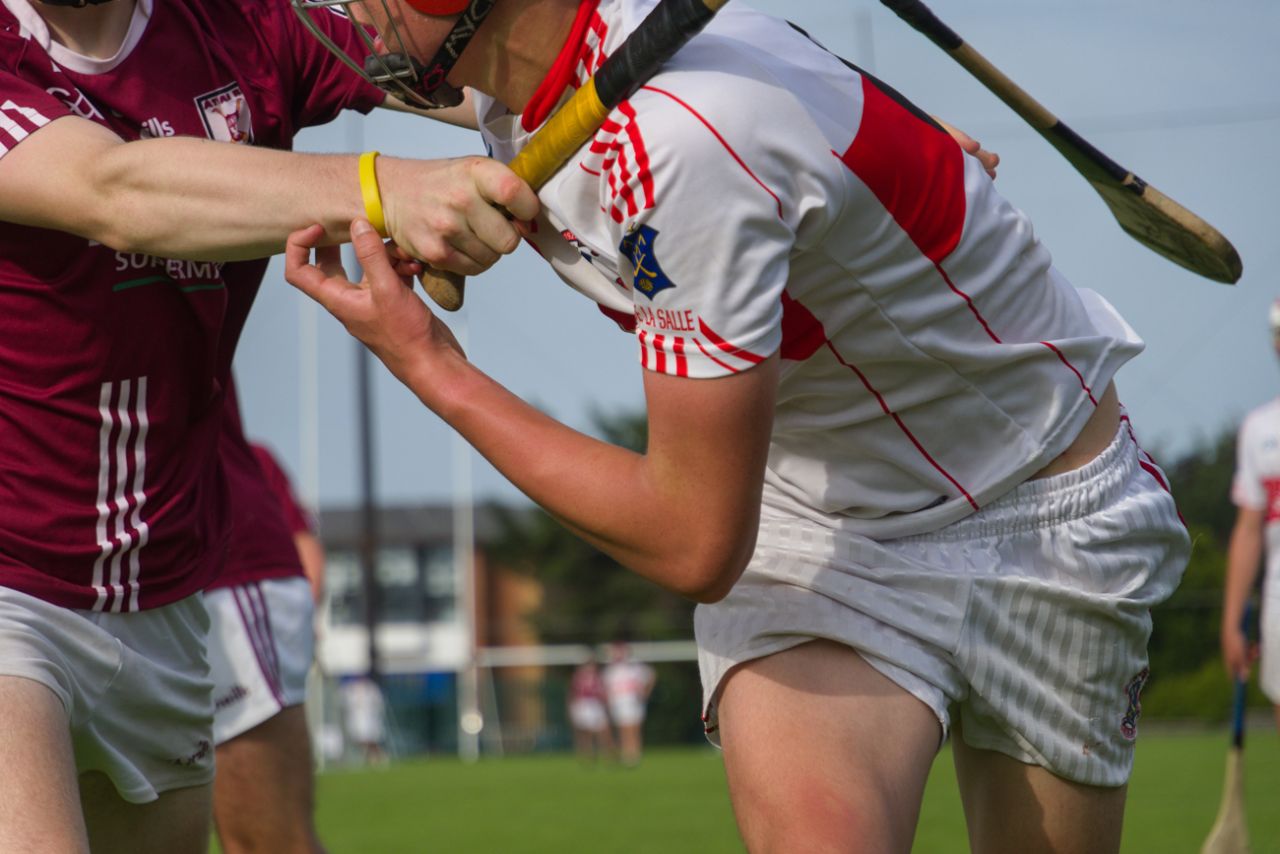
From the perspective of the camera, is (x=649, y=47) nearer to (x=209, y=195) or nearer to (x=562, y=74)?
(x=562, y=74)

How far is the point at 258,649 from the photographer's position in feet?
17.1

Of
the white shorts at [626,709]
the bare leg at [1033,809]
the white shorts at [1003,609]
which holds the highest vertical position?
the white shorts at [1003,609]

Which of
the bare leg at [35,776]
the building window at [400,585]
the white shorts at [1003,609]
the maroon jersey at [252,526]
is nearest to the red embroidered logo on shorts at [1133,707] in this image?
the white shorts at [1003,609]

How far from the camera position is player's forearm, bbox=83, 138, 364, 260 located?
271 centimetres

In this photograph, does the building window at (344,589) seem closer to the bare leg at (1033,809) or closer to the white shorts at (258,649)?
the white shorts at (258,649)

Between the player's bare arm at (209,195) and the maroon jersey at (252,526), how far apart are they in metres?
2.47

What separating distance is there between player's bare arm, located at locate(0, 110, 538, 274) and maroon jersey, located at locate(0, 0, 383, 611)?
5.4 inches

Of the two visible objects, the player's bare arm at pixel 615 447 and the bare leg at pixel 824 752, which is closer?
the player's bare arm at pixel 615 447

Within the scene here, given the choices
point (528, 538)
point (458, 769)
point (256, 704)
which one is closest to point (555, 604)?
point (528, 538)

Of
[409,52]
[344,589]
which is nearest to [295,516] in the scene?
[409,52]

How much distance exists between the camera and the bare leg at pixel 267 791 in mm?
4852

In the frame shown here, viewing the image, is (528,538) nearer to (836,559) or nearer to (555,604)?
(555,604)

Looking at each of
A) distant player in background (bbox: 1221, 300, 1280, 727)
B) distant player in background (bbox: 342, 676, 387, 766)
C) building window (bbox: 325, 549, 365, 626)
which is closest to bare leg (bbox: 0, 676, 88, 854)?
distant player in background (bbox: 1221, 300, 1280, 727)

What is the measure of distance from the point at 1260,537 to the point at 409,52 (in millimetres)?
6569
